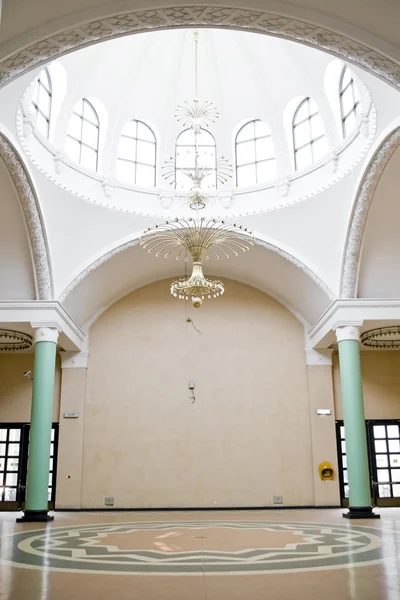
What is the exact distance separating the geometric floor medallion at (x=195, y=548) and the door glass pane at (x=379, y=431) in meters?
6.34

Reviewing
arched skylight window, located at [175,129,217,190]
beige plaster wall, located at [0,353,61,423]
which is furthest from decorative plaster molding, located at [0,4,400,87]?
beige plaster wall, located at [0,353,61,423]

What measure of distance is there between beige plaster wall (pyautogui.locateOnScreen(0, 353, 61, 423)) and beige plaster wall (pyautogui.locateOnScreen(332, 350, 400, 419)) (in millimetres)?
7558

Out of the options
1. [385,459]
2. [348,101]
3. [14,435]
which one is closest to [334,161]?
[348,101]

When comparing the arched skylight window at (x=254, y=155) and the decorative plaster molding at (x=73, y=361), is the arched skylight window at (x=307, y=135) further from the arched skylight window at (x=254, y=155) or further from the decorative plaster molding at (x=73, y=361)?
the decorative plaster molding at (x=73, y=361)

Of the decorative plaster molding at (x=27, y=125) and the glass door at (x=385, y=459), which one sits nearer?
the decorative plaster molding at (x=27, y=125)

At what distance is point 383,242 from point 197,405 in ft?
21.4

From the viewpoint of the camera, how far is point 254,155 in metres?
15.4

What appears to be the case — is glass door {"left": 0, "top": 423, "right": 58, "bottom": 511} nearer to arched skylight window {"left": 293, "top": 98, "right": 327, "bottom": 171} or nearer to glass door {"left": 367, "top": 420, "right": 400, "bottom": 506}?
glass door {"left": 367, "top": 420, "right": 400, "bottom": 506}

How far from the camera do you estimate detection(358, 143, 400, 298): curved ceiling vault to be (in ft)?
38.7

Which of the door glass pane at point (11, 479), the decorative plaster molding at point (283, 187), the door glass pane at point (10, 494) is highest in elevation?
the decorative plaster molding at point (283, 187)

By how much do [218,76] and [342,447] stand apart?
998 centimetres

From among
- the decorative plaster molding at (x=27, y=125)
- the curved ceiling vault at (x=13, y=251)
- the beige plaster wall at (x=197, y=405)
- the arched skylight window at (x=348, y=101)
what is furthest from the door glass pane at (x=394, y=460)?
the decorative plaster molding at (x=27, y=125)

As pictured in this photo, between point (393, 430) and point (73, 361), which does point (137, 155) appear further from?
point (393, 430)

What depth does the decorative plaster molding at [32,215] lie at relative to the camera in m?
10.8
